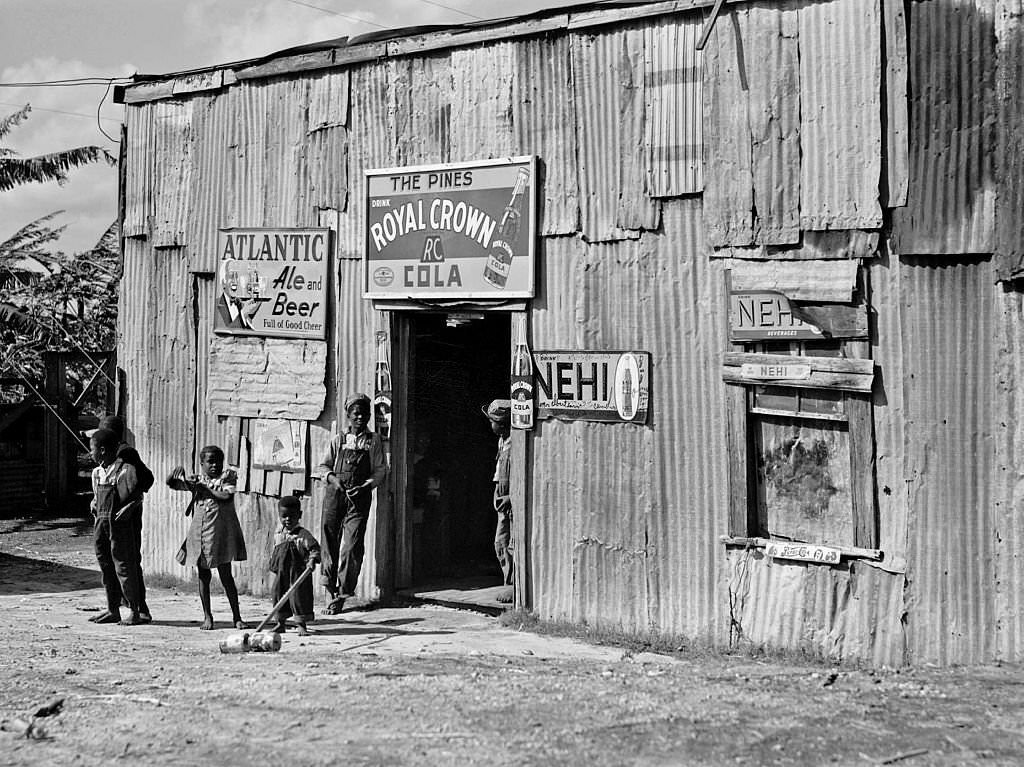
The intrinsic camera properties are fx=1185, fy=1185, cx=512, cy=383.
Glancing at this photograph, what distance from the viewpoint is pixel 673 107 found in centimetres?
909

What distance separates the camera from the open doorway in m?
12.1

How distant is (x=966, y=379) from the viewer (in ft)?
25.9

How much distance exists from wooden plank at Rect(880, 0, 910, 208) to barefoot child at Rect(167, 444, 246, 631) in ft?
18.4

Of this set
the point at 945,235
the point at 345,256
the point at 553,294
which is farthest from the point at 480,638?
the point at 945,235

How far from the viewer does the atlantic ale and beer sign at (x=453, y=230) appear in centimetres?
991

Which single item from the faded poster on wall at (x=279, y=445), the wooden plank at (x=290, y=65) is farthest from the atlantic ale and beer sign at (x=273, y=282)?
the wooden plank at (x=290, y=65)

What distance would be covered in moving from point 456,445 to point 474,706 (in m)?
Result: 6.31

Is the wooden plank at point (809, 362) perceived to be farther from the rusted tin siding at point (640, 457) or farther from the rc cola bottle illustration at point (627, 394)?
the rc cola bottle illustration at point (627, 394)

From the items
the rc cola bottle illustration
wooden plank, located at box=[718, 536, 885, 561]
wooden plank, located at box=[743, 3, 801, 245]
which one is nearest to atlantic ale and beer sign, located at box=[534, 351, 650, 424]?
the rc cola bottle illustration

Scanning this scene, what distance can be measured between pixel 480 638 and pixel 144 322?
18.0 ft

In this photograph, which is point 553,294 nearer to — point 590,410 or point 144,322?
point 590,410

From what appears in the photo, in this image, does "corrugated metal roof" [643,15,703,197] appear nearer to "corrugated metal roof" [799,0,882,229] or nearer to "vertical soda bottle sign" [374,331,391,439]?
"corrugated metal roof" [799,0,882,229]

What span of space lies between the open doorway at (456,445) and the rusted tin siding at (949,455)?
4.74m

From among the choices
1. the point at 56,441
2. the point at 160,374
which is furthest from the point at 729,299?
the point at 56,441
